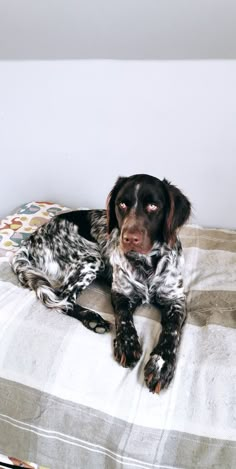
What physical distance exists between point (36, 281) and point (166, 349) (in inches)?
26.2

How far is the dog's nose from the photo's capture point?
56.2 inches

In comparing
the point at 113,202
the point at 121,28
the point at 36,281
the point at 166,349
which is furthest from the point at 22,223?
the point at 166,349

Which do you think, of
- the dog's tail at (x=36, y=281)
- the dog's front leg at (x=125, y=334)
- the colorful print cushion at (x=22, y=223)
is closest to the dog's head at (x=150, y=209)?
the dog's front leg at (x=125, y=334)

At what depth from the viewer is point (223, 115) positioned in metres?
2.25

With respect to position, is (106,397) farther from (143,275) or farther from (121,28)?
(121,28)

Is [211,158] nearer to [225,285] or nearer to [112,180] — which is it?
[112,180]

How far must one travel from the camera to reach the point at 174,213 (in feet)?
5.16

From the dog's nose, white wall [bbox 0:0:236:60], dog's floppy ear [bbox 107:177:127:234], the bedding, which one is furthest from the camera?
white wall [bbox 0:0:236:60]

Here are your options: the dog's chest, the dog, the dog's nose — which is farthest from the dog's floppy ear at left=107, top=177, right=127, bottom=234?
the dog's nose

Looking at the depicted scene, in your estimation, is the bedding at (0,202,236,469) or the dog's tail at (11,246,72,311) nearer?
the bedding at (0,202,236,469)

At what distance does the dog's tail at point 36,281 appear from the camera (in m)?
1.61

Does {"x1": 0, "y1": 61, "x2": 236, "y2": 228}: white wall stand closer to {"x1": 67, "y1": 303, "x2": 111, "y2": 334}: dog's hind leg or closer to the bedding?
the bedding

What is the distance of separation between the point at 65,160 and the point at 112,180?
1.14 feet

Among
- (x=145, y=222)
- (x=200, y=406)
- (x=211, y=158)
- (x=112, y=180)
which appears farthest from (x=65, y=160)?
(x=200, y=406)
